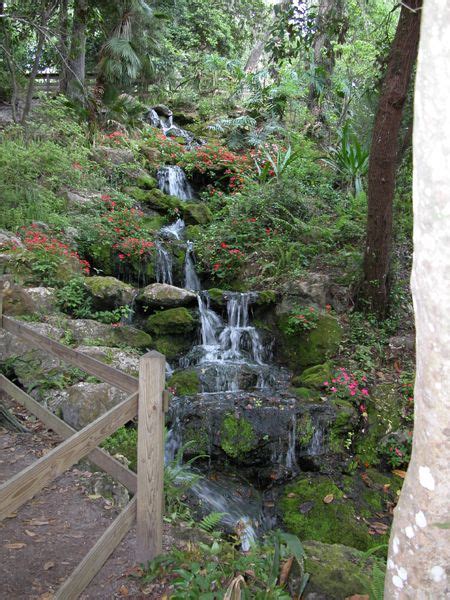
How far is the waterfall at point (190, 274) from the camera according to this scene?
10.5m

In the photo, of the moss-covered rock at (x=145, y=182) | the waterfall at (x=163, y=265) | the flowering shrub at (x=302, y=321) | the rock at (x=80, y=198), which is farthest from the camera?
the moss-covered rock at (x=145, y=182)

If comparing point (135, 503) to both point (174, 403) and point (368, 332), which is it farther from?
point (368, 332)

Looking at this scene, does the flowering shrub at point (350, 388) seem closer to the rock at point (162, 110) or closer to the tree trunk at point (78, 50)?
the tree trunk at point (78, 50)

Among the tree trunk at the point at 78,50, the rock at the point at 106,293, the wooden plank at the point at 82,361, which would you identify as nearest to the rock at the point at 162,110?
the tree trunk at the point at 78,50

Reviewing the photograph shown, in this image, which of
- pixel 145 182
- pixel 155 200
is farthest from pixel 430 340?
pixel 145 182

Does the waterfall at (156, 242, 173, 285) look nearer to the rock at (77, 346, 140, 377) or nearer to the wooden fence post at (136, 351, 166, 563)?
the rock at (77, 346, 140, 377)

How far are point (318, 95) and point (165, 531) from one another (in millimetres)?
16089

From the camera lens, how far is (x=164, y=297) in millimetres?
8664

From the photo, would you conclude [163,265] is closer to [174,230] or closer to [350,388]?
[174,230]

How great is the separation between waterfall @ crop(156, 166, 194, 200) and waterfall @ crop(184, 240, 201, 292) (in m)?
3.48

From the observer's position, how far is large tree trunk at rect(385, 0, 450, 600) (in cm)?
167

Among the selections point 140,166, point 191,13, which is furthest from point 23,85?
point 191,13

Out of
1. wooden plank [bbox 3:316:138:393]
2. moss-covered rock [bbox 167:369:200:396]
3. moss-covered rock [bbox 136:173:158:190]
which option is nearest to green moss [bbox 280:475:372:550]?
moss-covered rock [bbox 167:369:200:396]

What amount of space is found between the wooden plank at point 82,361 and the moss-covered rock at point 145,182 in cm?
926
